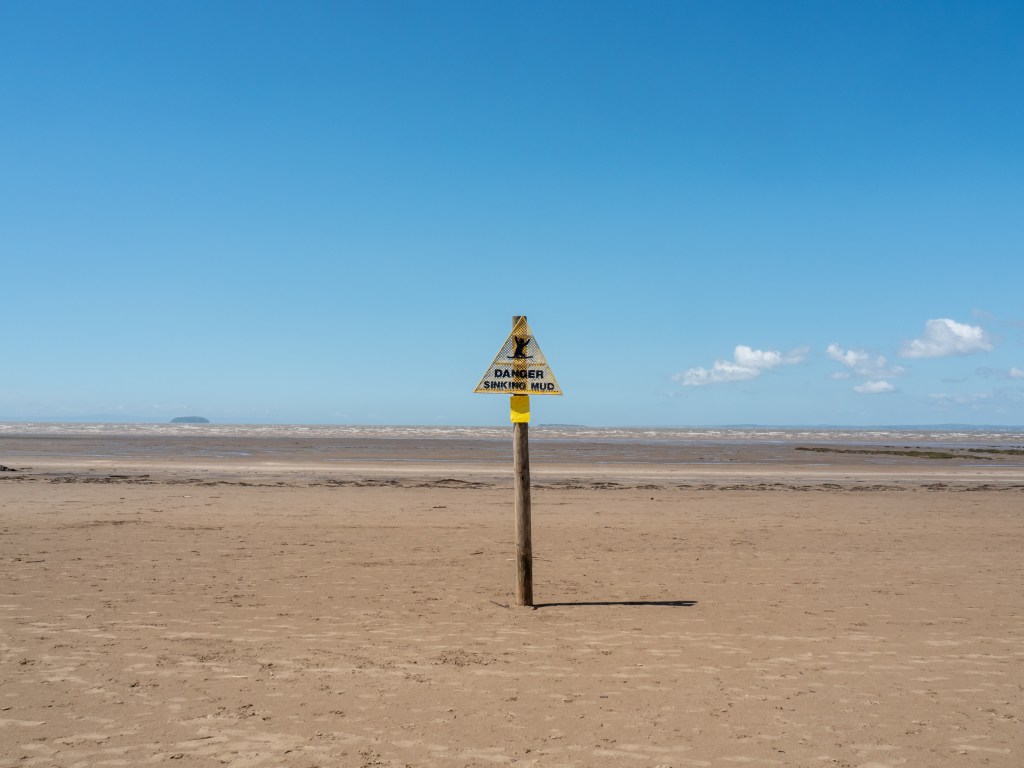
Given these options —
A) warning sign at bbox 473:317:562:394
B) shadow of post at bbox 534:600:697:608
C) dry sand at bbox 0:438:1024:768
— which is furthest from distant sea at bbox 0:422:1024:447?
warning sign at bbox 473:317:562:394

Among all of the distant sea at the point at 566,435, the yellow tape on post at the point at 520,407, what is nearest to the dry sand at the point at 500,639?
the yellow tape on post at the point at 520,407

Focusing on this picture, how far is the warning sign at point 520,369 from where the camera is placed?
25.7ft

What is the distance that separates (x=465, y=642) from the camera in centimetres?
706

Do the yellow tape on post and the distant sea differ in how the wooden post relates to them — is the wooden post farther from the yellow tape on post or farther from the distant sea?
the distant sea

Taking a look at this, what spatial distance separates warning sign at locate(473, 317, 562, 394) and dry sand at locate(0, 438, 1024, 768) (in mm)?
2387

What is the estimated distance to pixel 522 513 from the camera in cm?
823

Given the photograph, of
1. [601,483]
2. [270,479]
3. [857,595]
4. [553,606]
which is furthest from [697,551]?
[270,479]

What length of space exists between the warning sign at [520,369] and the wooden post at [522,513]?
19cm

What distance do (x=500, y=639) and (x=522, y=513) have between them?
4.84 ft

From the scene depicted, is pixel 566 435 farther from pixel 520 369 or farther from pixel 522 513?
pixel 520 369

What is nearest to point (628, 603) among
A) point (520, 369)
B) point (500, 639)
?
point (500, 639)

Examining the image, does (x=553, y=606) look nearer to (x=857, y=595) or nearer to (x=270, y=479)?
(x=857, y=595)

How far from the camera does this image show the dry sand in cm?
486

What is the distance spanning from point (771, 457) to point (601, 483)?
788 inches
